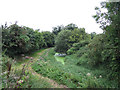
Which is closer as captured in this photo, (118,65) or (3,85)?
(3,85)

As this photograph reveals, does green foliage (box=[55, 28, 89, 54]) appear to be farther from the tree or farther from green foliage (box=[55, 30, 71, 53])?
the tree

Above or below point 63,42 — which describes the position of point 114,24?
above

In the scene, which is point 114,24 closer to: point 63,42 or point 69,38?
point 69,38

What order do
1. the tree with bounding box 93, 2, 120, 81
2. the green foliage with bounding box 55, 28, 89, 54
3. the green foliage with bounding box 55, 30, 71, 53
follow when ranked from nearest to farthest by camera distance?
the tree with bounding box 93, 2, 120, 81 < the green foliage with bounding box 55, 28, 89, 54 < the green foliage with bounding box 55, 30, 71, 53

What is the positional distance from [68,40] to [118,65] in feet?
30.6

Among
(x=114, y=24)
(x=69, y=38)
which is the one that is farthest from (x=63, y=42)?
(x=114, y=24)

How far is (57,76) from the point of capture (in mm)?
4367

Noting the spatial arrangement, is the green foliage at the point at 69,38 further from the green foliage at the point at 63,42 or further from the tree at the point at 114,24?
the tree at the point at 114,24

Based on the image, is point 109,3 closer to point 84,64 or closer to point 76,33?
point 84,64

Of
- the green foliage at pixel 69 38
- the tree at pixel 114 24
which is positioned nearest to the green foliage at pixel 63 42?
the green foliage at pixel 69 38

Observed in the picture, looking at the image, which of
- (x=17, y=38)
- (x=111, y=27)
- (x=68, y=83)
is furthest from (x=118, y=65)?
(x=17, y=38)

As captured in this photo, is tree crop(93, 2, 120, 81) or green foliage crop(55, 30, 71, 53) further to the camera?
green foliage crop(55, 30, 71, 53)

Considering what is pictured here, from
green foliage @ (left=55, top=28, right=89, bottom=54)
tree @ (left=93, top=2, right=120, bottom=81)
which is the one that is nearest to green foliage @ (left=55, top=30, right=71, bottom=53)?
green foliage @ (left=55, top=28, right=89, bottom=54)

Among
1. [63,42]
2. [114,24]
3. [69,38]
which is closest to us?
[114,24]
